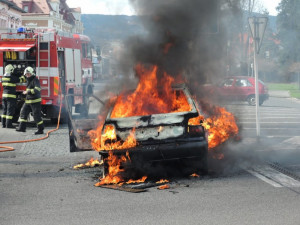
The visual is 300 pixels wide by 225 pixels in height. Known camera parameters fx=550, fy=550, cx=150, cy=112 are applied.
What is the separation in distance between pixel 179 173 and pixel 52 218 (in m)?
3.01

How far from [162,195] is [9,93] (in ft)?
35.1

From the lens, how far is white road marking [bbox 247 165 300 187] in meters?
7.56

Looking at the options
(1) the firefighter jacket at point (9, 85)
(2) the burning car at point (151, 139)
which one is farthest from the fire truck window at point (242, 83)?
(2) the burning car at point (151, 139)

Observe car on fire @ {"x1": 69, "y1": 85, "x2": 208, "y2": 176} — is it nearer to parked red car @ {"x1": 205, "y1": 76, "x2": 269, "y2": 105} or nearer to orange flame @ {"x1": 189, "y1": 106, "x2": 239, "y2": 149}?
orange flame @ {"x1": 189, "y1": 106, "x2": 239, "y2": 149}

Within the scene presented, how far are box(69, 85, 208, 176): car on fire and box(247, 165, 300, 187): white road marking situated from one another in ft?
2.84

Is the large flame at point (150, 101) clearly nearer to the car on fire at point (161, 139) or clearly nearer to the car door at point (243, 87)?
the car on fire at point (161, 139)

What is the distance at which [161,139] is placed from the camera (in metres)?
7.98

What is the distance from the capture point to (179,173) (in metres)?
8.44

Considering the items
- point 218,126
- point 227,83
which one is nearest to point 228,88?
point 227,83

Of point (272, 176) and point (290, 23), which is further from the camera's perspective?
point (290, 23)

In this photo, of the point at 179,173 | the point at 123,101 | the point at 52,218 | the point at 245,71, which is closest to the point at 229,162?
the point at 179,173

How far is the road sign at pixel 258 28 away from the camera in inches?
511

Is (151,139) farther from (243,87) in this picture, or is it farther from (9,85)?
(243,87)

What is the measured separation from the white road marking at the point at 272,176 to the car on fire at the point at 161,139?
867 millimetres
